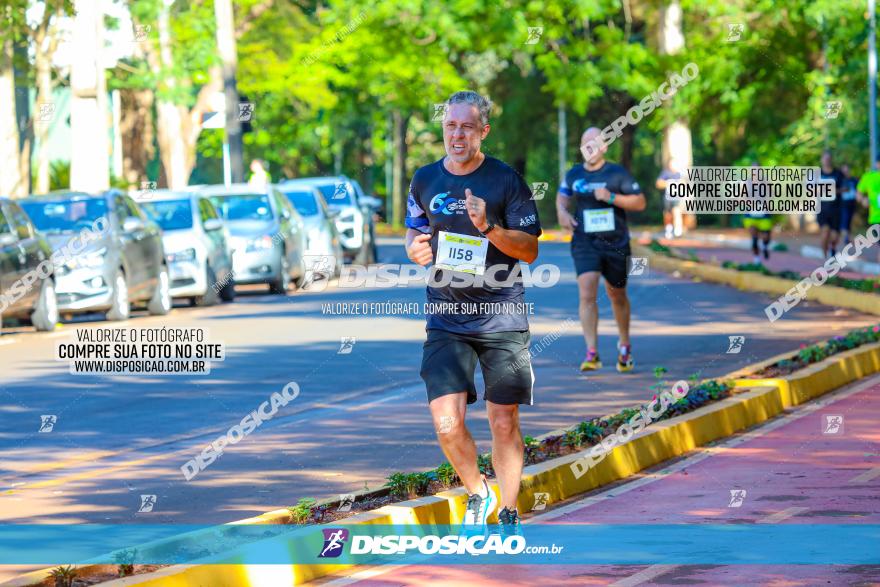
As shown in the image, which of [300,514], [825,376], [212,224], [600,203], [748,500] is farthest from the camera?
[212,224]

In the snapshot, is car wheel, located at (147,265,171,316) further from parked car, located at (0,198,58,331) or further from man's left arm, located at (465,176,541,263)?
man's left arm, located at (465,176,541,263)

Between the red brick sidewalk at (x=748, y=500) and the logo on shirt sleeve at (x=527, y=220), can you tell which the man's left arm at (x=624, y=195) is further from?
the logo on shirt sleeve at (x=527, y=220)

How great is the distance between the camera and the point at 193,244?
25.9 meters

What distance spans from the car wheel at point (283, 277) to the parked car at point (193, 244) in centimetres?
125

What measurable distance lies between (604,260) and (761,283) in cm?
1299

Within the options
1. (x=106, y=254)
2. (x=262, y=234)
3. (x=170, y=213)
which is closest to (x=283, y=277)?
(x=262, y=234)

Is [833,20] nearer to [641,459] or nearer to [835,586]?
[641,459]

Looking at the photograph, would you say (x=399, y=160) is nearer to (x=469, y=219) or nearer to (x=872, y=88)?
(x=872, y=88)

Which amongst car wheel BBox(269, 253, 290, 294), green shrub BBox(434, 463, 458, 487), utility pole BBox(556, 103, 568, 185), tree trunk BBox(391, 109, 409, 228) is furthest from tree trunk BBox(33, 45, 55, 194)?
green shrub BBox(434, 463, 458, 487)

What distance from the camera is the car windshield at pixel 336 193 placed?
3572 cm

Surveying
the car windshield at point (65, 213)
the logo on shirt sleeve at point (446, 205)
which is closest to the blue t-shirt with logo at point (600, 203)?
the logo on shirt sleeve at point (446, 205)

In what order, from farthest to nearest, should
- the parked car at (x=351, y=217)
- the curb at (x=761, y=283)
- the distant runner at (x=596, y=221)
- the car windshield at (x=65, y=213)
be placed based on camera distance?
the parked car at (x=351, y=217), the car windshield at (x=65, y=213), the curb at (x=761, y=283), the distant runner at (x=596, y=221)

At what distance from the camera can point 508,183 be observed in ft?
26.7

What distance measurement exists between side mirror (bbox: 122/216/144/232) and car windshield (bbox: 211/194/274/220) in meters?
5.29
